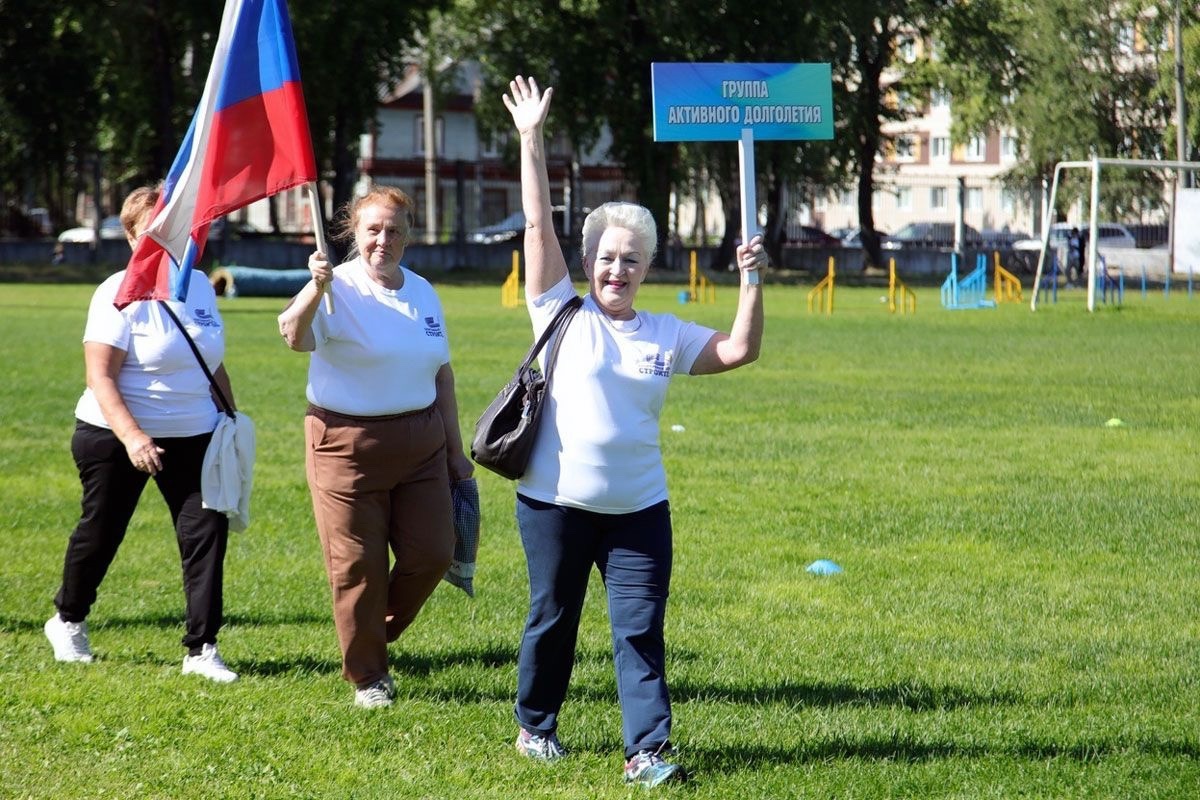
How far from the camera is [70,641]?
21.2 ft

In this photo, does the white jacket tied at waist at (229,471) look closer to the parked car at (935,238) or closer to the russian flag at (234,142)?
the russian flag at (234,142)

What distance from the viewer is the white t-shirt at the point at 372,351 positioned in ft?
18.2

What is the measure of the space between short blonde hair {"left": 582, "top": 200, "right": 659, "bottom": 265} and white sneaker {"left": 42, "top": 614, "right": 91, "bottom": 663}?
2902 millimetres

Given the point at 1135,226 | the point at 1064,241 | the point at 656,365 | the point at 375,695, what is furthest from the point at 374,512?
the point at 1135,226

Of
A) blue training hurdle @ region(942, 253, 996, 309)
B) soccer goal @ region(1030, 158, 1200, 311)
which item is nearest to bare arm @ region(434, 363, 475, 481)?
soccer goal @ region(1030, 158, 1200, 311)

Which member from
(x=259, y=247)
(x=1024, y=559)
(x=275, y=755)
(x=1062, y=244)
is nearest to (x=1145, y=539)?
(x=1024, y=559)

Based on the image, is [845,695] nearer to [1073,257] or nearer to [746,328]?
[746,328]

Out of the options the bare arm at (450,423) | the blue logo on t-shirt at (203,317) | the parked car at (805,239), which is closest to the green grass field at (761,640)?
the bare arm at (450,423)

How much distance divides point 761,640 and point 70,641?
287 cm

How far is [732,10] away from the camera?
45.5 m

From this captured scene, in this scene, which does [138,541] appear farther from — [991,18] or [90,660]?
[991,18]

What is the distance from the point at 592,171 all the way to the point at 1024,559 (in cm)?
5263

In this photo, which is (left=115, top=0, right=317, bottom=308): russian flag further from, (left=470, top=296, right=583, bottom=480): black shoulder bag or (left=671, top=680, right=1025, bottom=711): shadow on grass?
(left=671, top=680, right=1025, bottom=711): shadow on grass

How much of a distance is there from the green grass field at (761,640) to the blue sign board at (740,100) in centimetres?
206
